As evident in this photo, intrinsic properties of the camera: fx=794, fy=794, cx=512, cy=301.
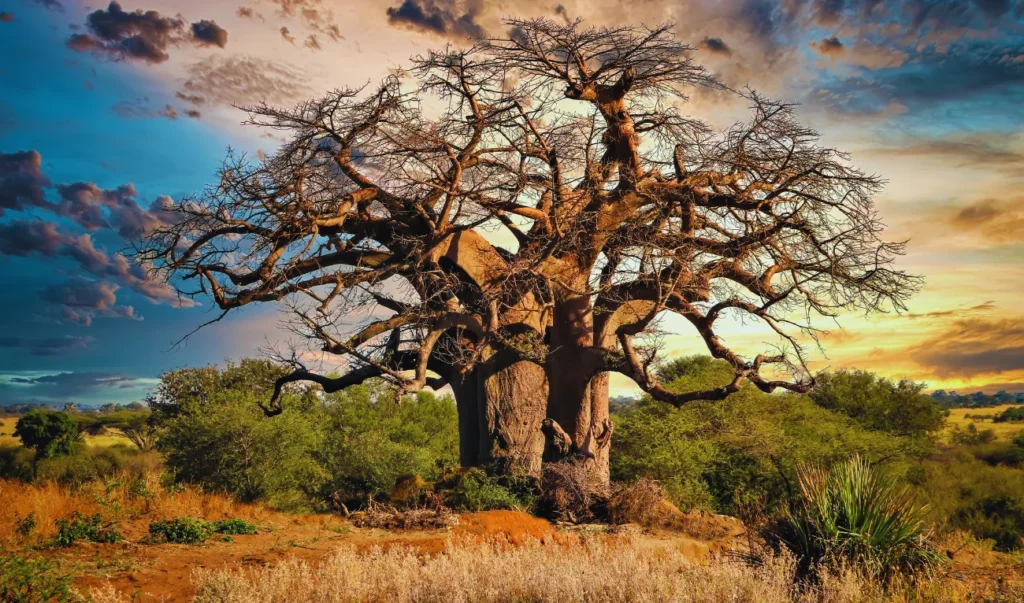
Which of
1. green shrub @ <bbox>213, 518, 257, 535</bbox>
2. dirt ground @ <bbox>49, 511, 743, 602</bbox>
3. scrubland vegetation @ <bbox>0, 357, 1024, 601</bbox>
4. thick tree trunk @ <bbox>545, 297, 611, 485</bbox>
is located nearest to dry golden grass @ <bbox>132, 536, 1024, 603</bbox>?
scrubland vegetation @ <bbox>0, 357, 1024, 601</bbox>

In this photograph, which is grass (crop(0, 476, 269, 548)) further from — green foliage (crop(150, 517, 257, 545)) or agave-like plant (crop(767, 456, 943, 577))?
agave-like plant (crop(767, 456, 943, 577))

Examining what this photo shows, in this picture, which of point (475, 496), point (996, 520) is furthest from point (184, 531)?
point (996, 520)

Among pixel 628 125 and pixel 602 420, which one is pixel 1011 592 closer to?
pixel 602 420

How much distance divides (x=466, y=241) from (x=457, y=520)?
544 centimetres

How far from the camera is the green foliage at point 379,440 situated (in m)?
20.9

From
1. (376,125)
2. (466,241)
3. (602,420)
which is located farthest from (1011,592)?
(376,125)

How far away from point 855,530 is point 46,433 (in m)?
38.2

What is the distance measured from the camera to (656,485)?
595 inches

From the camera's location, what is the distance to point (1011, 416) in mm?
51594

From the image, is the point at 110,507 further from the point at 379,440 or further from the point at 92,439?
the point at 92,439

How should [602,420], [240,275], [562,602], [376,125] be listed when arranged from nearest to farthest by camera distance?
[562,602]
[376,125]
[240,275]
[602,420]

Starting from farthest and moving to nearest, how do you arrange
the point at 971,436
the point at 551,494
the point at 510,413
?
the point at 971,436 < the point at 510,413 < the point at 551,494

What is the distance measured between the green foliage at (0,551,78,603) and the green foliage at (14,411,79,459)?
3263 centimetres

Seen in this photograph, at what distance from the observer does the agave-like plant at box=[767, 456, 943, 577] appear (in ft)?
28.4
